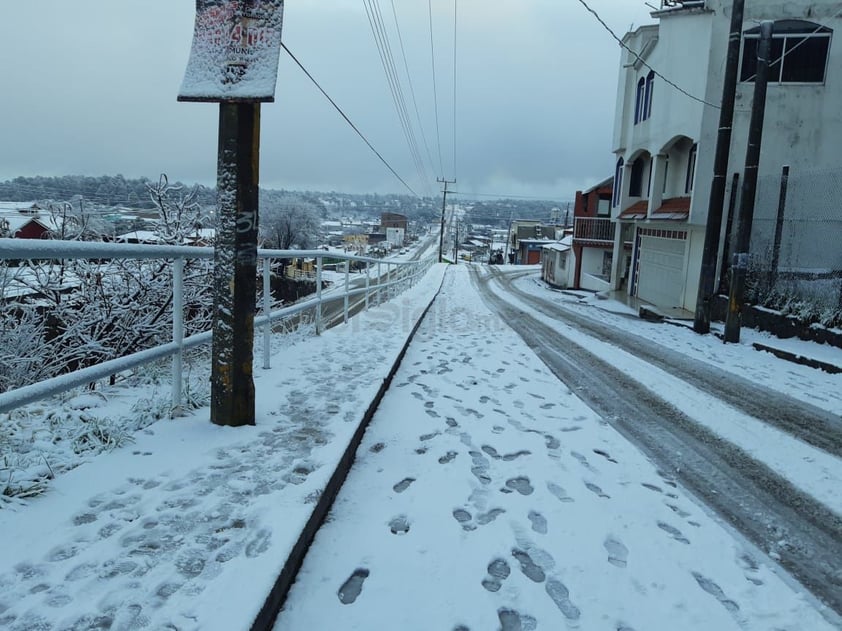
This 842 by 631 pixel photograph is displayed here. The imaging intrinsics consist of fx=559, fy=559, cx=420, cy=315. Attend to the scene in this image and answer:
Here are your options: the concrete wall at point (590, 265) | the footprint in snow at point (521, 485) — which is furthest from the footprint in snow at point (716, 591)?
the concrete wall at point (590, 265)

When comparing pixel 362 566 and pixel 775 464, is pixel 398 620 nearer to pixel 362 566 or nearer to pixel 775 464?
pixel 362 566

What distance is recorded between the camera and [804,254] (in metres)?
11.0

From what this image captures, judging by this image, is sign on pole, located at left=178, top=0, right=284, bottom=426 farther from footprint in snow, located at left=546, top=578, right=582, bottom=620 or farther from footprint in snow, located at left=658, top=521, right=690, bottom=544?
footprint in snow, located at left=658, top=521, right=690, bottom=544

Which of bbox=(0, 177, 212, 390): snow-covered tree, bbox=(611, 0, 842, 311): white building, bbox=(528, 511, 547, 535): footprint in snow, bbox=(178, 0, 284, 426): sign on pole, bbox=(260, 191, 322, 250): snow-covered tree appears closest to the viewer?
bbox=(528, 511, 547, 535): footprint in snow

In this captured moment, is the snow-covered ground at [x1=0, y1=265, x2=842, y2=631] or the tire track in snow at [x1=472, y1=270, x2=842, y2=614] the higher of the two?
the snow-covered ground at [x1=0, y1=265, x2=842, y2=631]

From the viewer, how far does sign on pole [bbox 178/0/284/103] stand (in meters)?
3.41

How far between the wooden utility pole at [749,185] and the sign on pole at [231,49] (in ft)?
31.1

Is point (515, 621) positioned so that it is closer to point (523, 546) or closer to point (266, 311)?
point (523, 546)

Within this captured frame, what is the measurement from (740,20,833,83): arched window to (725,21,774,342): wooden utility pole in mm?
5386

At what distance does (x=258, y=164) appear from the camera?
3.61 m

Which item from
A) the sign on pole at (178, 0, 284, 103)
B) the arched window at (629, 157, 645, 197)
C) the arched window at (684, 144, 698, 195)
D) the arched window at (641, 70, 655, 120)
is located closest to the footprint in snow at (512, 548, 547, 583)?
the sign on pole at (178, 0, 284, 103)

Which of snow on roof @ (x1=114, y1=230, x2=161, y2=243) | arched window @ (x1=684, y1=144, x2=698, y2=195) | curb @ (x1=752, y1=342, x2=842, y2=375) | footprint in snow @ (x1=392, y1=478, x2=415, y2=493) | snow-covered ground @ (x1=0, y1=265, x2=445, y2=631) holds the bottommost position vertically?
footprint in snow @ (x1=392, y1=478, x2=415, y2=493)

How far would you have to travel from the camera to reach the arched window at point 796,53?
14.6 metres

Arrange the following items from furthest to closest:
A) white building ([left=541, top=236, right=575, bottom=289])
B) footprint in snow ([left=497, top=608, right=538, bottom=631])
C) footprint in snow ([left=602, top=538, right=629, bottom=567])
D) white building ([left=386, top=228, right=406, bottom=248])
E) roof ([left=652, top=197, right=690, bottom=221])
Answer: white building ([left=386, top=228, right=406, bottom=248]) → white building ([left=541, top=236, right=575, bottom=289]) → roof ([left=652, top=197, right=690, bottom=221]) → footprint in snow ([left=602, top=538, right=629, bottom=567]) → footprint in snow ([left=497, top=608, right=538, bottom=631])
